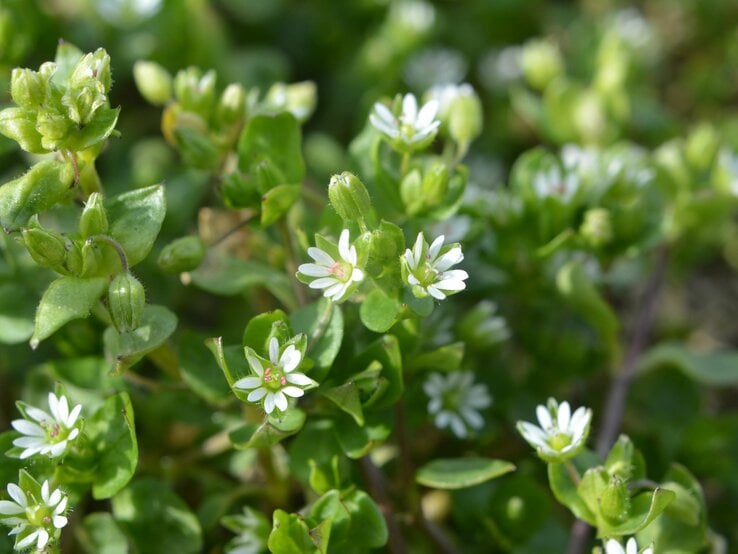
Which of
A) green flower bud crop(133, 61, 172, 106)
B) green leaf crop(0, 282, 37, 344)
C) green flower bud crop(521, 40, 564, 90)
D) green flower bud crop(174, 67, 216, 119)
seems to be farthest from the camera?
green flower bud crop(521, 40, 564, 90)

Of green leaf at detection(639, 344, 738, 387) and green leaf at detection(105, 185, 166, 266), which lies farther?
green leaf at detection(639, 344, 738, 387)

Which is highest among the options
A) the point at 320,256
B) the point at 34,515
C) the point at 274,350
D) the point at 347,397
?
the point at 320,256

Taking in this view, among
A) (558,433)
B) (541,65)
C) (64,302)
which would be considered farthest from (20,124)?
(541,65)

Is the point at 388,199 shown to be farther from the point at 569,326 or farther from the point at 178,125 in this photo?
the point at 569,326

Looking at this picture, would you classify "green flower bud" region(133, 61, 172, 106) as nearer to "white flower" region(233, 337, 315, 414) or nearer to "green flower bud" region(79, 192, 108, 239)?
"green flower bud" region(79, 192, 108, 239)

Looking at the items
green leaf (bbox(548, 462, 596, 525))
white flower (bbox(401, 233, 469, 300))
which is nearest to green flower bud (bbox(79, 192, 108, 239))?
white flower (bbox(401, 233, 469, 300))

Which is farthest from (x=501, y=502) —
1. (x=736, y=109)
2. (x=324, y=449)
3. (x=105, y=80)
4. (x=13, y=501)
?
(x=736, y=109)

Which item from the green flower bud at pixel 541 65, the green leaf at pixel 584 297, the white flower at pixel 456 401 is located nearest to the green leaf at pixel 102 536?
the white flower at pixel 456 401

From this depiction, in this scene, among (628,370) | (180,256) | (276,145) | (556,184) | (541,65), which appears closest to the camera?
(180,256)

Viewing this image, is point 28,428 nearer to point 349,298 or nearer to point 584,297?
point 349,298
